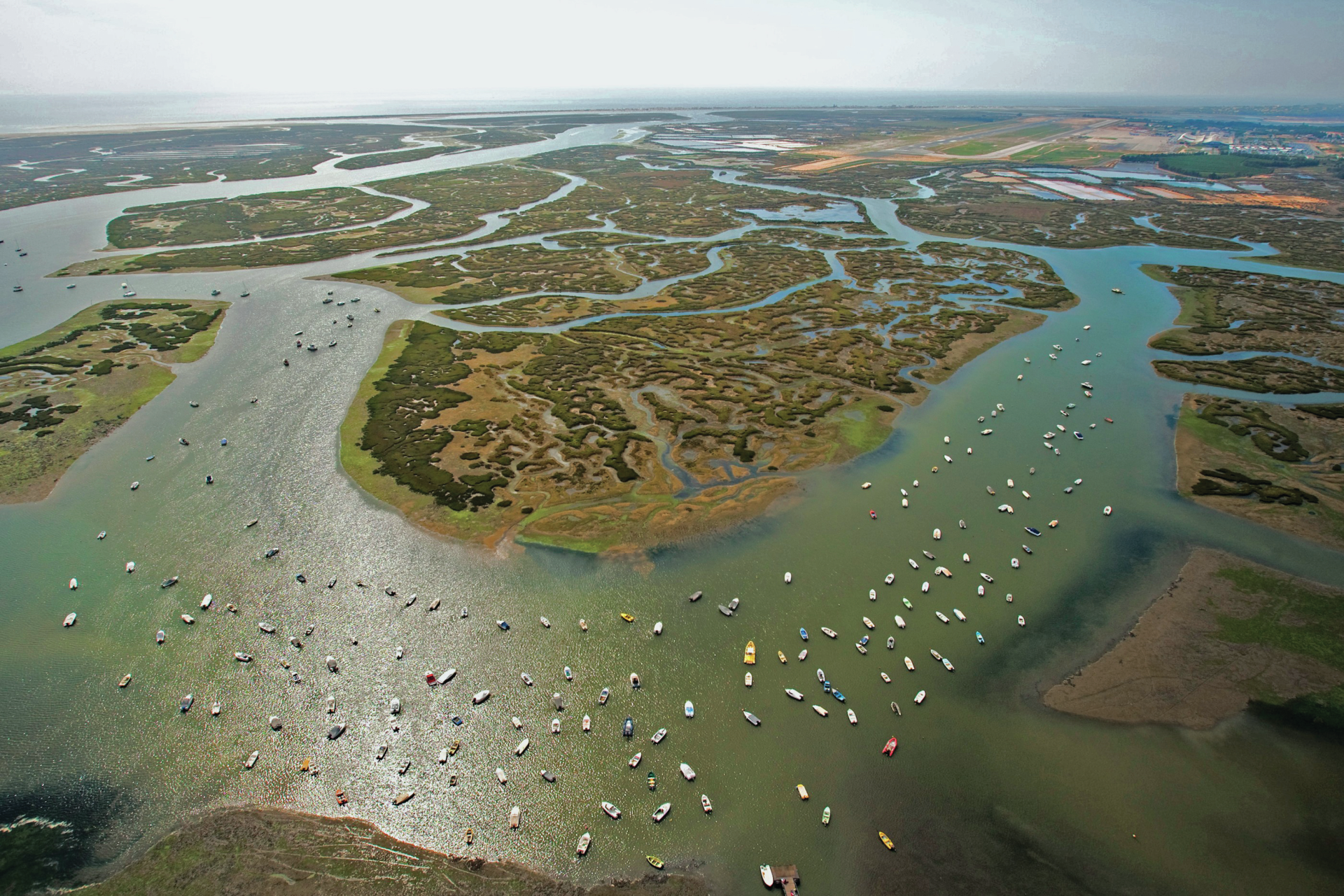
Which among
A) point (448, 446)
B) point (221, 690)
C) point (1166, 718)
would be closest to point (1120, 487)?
point (1166, 718)

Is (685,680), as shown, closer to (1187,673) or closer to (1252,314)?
(1187,673)

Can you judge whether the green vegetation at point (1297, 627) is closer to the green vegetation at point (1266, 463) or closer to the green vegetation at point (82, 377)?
the green vegetation at point (1266, 463)

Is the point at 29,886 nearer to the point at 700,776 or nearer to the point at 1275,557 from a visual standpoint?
the point at 700,776

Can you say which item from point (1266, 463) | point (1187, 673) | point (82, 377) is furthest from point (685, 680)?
point (82, 377)

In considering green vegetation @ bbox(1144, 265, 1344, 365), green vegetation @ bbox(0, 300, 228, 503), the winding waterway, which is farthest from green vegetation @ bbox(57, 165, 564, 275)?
green vegetation @ bbox(1144, 265, 1344, 365)

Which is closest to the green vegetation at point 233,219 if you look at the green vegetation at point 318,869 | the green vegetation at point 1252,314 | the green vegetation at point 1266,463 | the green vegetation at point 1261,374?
the green vegetation at point 318,869
